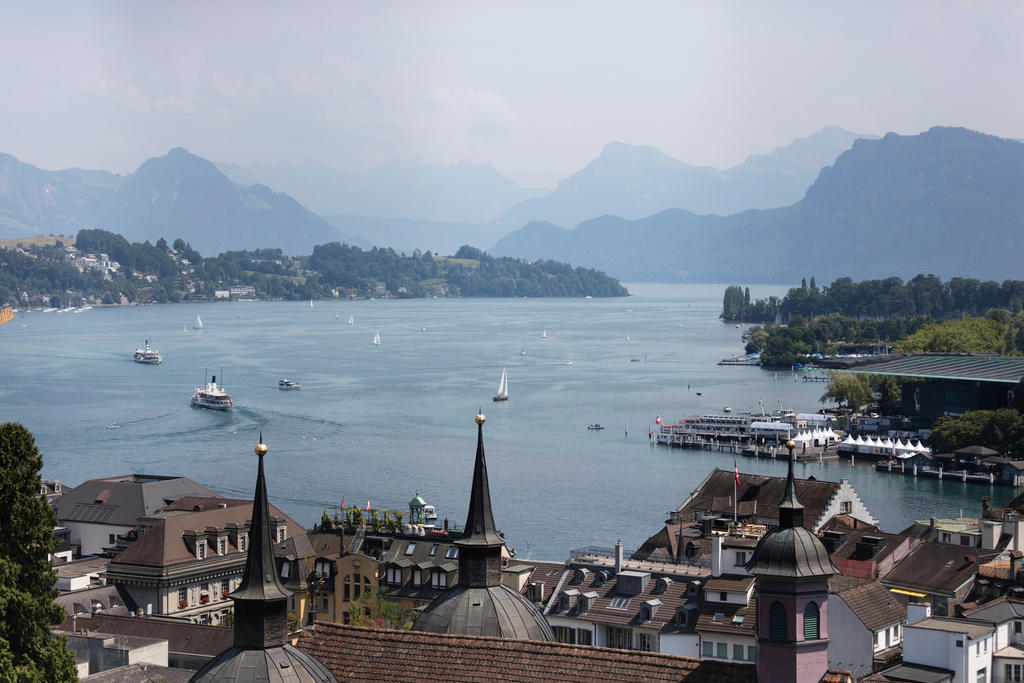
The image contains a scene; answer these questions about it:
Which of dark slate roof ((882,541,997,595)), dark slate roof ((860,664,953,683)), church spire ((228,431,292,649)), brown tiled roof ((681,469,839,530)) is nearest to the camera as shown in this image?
church spire ((228,431,292,649))

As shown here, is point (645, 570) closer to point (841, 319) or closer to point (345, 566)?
point (345, 566)

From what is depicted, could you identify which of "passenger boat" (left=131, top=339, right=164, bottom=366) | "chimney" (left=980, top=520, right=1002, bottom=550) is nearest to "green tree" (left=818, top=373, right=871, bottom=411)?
"chimney" (left=980, top=520, right=1002, bottom=550)

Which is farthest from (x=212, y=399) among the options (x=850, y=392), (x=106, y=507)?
(x=106, y=507)

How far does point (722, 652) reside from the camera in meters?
23.3

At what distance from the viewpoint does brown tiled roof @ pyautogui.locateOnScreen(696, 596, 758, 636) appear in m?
23.3

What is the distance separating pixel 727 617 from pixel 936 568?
816 centimetres

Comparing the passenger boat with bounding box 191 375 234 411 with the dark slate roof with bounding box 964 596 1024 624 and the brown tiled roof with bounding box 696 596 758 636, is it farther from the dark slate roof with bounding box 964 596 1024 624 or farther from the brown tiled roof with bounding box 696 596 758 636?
the dark slate roof with bounding box 964 596 1024 624

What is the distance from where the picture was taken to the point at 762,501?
3653 centimetres

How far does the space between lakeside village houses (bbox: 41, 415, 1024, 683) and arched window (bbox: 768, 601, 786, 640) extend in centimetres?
1

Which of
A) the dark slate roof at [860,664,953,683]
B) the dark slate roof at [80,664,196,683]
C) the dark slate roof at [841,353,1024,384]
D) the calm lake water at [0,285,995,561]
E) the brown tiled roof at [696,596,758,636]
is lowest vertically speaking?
the calm lake water at [0,285,995,561]

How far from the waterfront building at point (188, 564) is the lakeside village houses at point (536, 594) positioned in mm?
47

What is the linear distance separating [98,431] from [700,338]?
8447 centimetres

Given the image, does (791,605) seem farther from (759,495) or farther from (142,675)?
(759,495)

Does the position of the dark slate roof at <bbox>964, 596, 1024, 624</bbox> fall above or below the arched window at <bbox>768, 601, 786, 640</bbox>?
below
